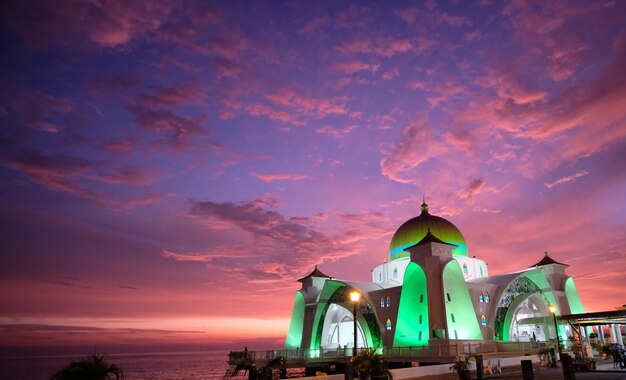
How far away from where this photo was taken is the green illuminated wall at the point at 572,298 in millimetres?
42903

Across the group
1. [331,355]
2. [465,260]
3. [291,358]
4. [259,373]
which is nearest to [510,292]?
[465,260]

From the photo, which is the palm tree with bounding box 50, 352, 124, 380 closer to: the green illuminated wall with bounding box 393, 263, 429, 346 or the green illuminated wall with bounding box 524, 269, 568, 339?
the green illuminated wall with bounding box 393, 263, 429, 346

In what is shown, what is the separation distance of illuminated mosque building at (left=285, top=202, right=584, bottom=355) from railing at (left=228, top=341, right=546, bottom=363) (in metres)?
1.04

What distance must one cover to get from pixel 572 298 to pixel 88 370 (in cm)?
4574

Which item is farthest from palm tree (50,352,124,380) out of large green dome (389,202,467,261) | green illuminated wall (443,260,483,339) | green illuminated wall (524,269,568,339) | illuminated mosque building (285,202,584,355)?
green illuminated wall (524,269,568,339)

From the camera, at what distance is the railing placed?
29.7 metres

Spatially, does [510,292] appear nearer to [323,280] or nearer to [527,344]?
[527,344]

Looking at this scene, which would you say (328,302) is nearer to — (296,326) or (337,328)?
(337,328)

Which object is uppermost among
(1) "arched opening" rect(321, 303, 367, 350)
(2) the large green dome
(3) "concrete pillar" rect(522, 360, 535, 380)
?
(2) the large green dome

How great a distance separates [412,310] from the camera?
121ft

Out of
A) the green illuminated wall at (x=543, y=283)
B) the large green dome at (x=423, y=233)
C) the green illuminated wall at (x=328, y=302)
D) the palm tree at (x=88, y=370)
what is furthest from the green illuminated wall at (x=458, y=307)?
the palm tree at (x=88, y=370)

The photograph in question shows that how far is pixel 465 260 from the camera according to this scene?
45.5 metres

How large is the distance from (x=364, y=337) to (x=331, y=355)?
221 inches

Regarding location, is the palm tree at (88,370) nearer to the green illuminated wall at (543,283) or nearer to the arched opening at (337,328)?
the arched opening at (337,328)
